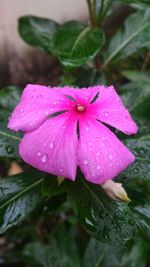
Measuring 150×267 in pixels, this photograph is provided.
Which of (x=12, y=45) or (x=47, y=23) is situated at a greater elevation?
(x=47, y=23)

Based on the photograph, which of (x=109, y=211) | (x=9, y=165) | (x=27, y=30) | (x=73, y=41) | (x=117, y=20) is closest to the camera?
(x=109, y=211)

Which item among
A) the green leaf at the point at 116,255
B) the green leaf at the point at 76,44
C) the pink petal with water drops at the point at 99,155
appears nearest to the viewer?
the pink petal with water drops at the point at 99,155

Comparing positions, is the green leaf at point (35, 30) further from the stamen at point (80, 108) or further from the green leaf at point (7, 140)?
the stamen at point (80, 108)

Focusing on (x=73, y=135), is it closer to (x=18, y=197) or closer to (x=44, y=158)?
(x=44, y=158)

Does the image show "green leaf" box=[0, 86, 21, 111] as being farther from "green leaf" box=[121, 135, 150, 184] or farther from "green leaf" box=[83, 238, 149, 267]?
"green leaf" box=[83, 238, 149, 267]

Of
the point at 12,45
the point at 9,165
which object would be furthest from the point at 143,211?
the point at 12,45

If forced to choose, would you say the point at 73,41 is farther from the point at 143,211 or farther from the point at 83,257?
the point at 83,257

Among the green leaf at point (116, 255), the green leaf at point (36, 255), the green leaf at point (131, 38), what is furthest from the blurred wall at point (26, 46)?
the green leaf at point (116, 255)
